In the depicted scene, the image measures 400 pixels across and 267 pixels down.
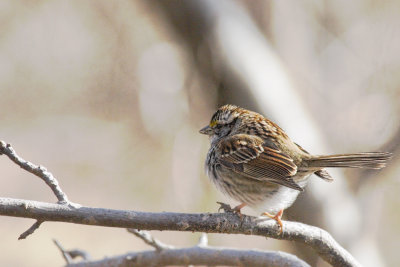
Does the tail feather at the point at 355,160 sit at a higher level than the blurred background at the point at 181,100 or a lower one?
lower

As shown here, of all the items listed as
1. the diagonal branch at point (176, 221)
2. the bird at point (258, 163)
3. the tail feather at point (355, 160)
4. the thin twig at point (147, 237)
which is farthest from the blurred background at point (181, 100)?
the diagonal branch at point (176, 221)

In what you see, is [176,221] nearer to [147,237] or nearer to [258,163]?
[147,237]

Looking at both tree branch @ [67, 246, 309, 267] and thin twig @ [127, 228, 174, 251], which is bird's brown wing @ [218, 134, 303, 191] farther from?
thin twig @ [127, 228, 174, 251]

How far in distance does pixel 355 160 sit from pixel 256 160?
77 cm

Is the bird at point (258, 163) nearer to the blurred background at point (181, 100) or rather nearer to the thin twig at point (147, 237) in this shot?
the thin twig at point (147, 237)

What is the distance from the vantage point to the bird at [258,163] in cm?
375

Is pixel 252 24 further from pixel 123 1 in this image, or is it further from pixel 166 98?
pixel 123 1

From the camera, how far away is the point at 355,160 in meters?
3.40

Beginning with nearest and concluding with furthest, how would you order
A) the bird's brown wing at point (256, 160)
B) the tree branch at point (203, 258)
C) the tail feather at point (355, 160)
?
the tree branch at point (203, 258)
the tail feather at point (355, 160)
the bird's brown wing at point (256, 160)

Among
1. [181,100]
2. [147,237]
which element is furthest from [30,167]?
[181,100]

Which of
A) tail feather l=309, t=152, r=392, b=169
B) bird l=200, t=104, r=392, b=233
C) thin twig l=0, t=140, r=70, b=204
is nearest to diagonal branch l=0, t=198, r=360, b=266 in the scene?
thin twig l=0, t=140, r=70, b=204

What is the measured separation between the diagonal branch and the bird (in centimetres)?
29

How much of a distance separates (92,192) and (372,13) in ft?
15.3

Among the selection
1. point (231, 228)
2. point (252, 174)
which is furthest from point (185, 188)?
point (231, 228)
